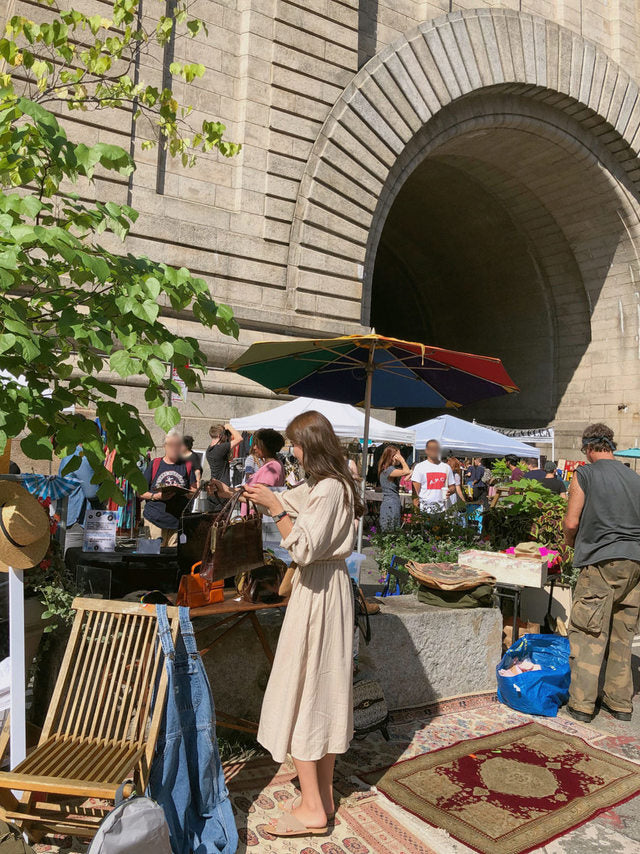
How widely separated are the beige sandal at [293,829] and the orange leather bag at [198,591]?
48.0 inches

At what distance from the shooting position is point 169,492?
7.46 meters

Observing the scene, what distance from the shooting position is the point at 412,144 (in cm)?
1495

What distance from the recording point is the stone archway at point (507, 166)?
44.5ft

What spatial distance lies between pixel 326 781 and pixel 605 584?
298 cm

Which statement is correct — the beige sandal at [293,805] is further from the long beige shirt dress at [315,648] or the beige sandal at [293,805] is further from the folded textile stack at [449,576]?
the folded textile stack at [449,576]

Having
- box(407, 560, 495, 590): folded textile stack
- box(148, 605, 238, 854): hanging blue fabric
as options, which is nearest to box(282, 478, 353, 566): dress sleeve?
box(148, 605, 238, 854): hanging blue fabric

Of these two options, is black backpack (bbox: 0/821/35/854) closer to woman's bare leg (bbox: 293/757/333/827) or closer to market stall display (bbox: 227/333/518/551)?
woman's bare leg (bbox: 293/757/333/827)

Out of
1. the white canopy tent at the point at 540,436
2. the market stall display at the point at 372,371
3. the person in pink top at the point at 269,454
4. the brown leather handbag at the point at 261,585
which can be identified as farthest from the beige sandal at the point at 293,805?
the white canopy tent at the point at 540,436

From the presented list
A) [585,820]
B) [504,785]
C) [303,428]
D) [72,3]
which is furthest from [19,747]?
[72,3]

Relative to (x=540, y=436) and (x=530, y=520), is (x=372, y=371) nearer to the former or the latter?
(x=530, y=520)

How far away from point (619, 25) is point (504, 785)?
1986 centimetres

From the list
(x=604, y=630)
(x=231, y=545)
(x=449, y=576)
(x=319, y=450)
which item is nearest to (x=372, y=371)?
(x=449, y=576)

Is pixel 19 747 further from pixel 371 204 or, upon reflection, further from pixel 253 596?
pixel 371 204

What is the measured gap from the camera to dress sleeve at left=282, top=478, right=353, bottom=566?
3.56 m
